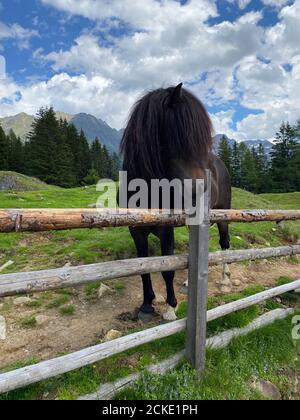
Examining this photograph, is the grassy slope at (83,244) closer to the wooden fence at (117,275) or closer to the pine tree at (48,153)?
the wooden fence at (117,275)

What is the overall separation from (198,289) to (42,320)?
2.22 metres

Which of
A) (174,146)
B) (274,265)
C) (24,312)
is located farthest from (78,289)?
(274,265)

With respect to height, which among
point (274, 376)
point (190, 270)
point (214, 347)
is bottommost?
point (274, 376)

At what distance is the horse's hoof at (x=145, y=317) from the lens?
4.18 meters

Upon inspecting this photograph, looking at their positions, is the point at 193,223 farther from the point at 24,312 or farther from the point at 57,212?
the point at 24,312

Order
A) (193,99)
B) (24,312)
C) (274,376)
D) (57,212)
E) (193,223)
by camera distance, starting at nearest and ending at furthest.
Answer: (57,212), (193,223), (274,376), (193,99), (24,312)

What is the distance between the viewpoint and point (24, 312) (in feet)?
14.5

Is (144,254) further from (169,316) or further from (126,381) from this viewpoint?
(126,381)

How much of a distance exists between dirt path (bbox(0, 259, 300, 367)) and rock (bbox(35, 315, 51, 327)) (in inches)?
0.5

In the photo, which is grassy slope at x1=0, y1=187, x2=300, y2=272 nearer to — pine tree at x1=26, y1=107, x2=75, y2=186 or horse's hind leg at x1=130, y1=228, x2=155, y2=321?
horse's hind leg at x1=130, y1=228, x2=155, y2=321

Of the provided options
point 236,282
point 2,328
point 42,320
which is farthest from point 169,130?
point 236,282

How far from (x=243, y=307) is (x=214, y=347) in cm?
75

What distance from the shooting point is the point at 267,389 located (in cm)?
321

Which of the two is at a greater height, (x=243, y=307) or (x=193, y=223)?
(x=193, y=223)
